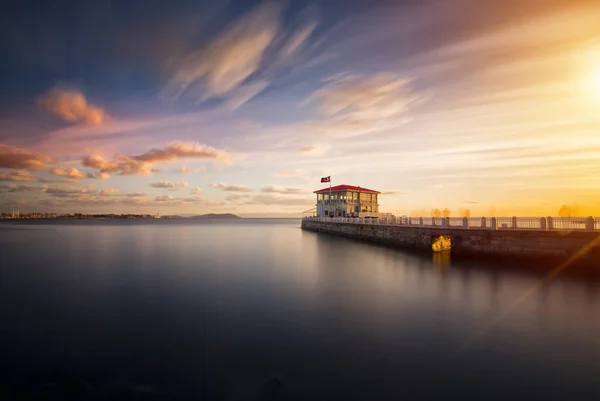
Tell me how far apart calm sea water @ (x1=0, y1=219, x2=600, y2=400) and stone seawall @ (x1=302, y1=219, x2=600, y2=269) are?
275cm

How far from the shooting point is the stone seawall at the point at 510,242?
18797 millimetres

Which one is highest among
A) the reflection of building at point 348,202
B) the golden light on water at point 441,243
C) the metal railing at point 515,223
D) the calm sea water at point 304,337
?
the reflection of building at point 348,202

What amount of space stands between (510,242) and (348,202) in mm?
41779

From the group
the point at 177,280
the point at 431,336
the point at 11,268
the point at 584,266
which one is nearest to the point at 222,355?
the point at 431,336

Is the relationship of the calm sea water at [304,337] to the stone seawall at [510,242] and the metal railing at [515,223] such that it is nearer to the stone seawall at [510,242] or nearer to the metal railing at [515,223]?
the stone seawall at [510,242]

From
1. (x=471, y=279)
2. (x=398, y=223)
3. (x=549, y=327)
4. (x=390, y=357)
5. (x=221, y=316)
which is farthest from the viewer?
(x=398, y=223)

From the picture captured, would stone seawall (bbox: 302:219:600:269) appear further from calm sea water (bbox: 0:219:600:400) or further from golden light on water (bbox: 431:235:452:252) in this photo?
calm sea water (bbox: 0:219:600:400)

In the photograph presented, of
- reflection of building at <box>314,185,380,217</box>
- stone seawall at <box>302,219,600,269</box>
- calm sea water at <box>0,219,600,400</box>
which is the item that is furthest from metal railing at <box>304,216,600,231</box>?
reflection of building at <box>314,185,380,217</box>

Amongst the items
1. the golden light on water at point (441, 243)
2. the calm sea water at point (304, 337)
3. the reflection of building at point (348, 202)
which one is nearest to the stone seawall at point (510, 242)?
the golden light on water at point (441, 243)

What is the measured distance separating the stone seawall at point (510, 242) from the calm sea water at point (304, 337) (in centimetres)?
275

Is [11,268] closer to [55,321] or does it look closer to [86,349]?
[55,321]

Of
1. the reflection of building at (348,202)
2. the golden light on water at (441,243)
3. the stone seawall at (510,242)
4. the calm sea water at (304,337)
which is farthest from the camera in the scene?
the reflection of building at (348,202)

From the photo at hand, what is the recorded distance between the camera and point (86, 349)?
8.48 metres

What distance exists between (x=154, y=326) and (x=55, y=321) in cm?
380
